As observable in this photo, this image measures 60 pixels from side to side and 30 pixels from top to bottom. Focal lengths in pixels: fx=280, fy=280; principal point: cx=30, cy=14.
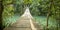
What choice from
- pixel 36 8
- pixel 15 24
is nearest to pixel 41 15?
pixel 36 8

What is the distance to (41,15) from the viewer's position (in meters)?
5.24

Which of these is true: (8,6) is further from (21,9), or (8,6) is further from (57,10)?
(57,10)

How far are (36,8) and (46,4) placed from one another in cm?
22

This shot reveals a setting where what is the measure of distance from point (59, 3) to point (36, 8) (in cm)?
47

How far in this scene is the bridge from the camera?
5277 mm

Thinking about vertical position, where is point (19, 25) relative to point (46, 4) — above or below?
below

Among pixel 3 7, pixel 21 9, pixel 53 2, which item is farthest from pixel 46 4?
pixel 3 7

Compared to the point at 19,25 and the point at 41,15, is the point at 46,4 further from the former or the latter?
the point at 19,25

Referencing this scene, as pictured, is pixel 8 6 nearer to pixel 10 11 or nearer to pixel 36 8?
pixel 10 11

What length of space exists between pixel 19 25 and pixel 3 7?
457 millimetres

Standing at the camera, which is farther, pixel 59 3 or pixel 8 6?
pixel 8 6

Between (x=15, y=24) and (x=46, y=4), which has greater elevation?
(x=46, y=4)

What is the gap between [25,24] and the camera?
17.5 feet

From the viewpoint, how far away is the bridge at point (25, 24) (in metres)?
5.28
